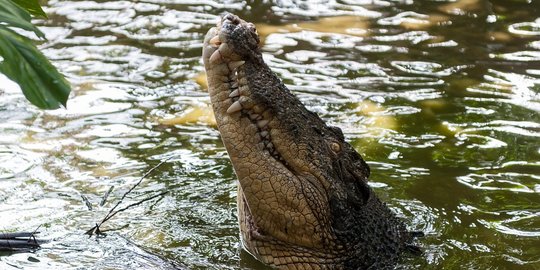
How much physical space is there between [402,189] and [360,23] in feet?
12.6

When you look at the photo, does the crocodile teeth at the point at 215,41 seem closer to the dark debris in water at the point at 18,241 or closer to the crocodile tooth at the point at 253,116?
the crocodile tooth at the point at 253,116

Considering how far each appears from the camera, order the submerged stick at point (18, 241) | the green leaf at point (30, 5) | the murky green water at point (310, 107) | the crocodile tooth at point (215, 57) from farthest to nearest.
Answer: the murky green water at point (310, 107) < the crocodile tooth at point (215, 57) < the submerged stick at point (18, 241) < the green leaf at point (30, 5)

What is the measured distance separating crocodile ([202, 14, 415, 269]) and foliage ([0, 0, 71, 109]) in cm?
165

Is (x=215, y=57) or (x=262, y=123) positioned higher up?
(x=215, y=57)

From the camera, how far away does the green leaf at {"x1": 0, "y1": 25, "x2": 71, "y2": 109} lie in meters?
2.41

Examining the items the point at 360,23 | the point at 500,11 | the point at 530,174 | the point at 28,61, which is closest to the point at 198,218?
the point at 530,174

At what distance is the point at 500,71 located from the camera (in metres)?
8.00

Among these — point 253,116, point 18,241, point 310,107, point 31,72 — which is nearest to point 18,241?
point 18,241

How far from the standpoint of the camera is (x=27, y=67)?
2.43 m

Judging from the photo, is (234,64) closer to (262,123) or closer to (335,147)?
(262,123)

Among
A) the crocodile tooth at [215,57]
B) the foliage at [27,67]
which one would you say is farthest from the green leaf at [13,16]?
the crocodile tooth at [215,57]

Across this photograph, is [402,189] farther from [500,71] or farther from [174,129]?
[500,71]

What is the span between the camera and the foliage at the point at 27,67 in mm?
2402

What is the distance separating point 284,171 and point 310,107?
3.04 metres
